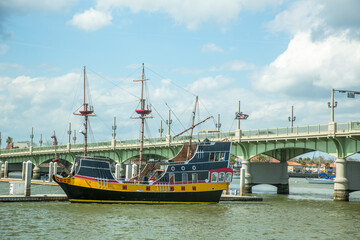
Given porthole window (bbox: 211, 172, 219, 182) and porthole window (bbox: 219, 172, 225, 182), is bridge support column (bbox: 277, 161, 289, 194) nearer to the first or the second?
porthole window (bbox: 219, 172, 225, 182)

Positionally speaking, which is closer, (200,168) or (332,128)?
(200,168)

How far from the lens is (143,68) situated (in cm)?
5781

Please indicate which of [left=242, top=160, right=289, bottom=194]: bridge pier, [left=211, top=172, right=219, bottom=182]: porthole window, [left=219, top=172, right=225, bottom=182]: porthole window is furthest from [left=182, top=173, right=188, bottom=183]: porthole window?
[left=242, top=160, right=289, bottom=194]: bridge pier

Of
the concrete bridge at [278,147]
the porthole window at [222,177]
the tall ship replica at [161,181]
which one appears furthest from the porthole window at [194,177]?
the concrete bridge at [278,147]

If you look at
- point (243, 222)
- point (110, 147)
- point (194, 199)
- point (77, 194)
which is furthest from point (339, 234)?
point (110, 147)

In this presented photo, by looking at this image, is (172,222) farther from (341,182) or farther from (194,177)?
(341,182)

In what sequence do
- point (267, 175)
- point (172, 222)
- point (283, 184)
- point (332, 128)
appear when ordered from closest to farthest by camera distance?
point (172, 222)
point (332, 128)
point (267, 175)
point (283, 184)

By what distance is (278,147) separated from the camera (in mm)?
66000

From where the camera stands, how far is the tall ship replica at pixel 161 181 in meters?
47.6

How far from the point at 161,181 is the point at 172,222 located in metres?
13.1

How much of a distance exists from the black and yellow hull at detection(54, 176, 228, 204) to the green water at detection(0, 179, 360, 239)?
4.11ft

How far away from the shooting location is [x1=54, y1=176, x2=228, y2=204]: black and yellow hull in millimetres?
47500

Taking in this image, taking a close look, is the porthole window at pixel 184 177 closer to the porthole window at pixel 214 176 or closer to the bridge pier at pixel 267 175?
the porthole window at pixel 214 176

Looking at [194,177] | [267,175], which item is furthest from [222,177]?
[267,175]
